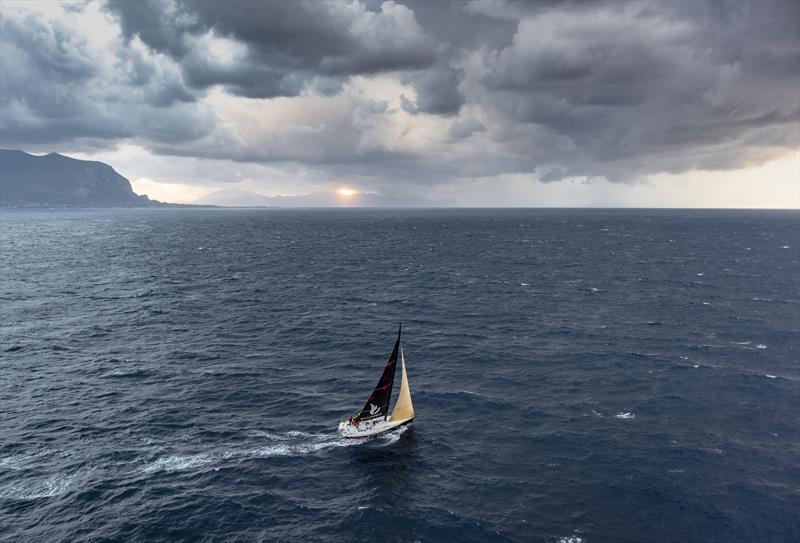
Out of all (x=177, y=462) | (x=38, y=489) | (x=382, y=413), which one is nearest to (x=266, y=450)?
(x=177, y=462)

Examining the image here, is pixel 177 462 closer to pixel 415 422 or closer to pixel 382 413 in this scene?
pixel 382 413

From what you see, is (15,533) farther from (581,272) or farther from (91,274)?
(581,272)

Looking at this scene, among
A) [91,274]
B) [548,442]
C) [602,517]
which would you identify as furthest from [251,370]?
[91,274]

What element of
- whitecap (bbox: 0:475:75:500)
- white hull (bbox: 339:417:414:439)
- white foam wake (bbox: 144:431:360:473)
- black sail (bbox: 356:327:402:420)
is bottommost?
whitecap (bbox: 0:475:75:500)

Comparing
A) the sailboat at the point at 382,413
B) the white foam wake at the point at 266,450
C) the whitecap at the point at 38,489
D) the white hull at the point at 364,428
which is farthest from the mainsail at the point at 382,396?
the whitecap at the point at 38,489

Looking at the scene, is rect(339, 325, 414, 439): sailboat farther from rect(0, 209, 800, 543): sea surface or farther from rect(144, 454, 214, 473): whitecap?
rect(144, 454, 214, 473): whitecap

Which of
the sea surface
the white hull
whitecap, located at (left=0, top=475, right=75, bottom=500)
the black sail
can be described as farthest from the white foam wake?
whitecap, located at (left=0, top=475, right=75, bottom=500)

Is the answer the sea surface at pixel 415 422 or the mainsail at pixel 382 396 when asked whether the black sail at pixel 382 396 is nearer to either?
the mainsail at pixel 382 396
